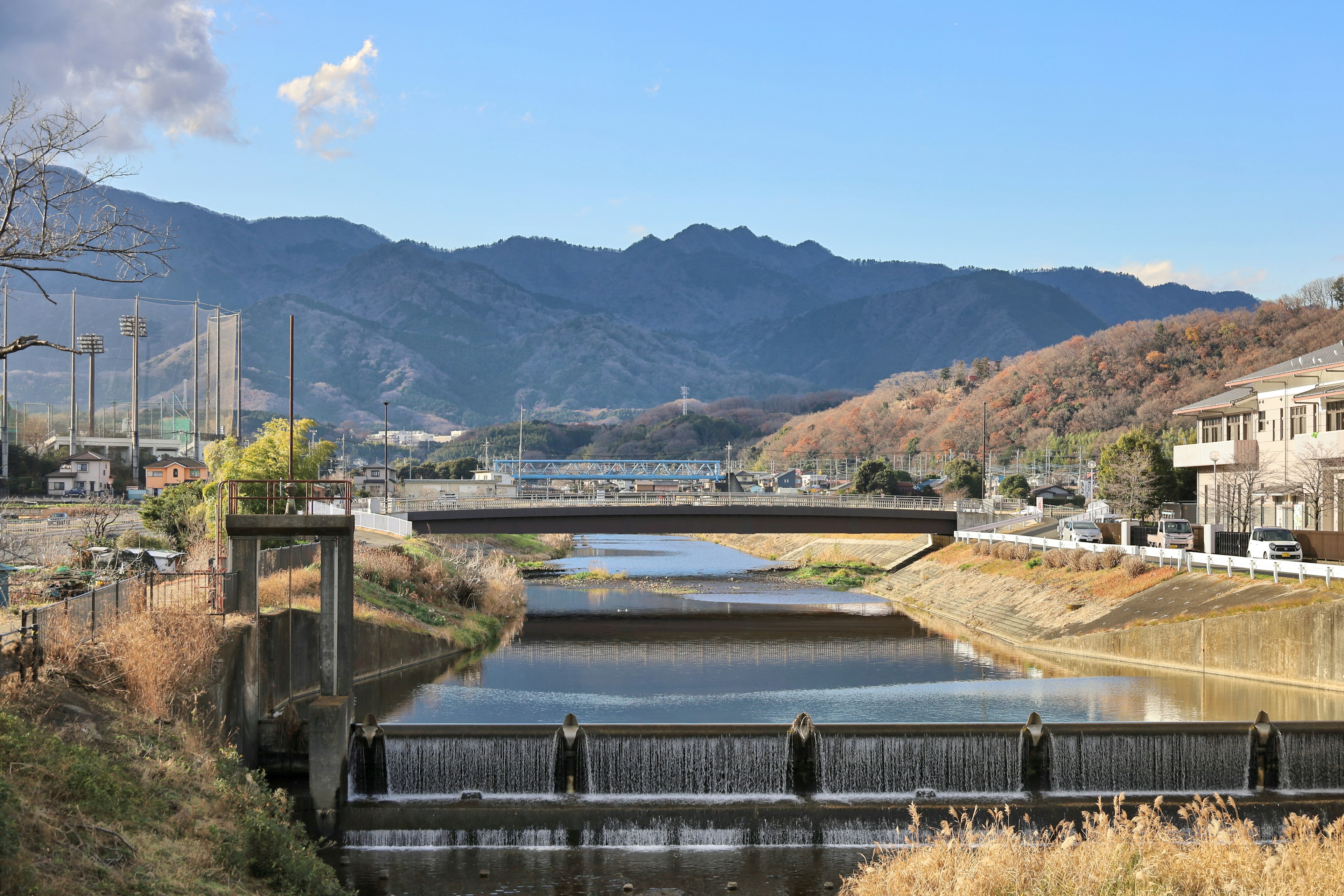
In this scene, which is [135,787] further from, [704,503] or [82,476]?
[82,476]

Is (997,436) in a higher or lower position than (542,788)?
higher

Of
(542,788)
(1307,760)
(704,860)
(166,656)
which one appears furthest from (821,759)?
(166,656)

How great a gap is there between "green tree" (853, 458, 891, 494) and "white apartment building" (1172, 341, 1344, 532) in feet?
210

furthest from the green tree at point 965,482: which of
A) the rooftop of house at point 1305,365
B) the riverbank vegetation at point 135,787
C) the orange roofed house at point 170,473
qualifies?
the riverbank vegetation at point 135,787

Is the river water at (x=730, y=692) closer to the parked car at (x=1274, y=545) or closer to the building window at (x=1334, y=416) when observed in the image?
the parked car at (x=1274, y=545)

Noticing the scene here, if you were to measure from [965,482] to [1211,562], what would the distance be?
81303mm

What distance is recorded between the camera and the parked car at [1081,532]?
6384cm

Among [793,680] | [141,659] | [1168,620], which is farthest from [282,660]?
[1168,620]

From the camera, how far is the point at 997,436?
181 m

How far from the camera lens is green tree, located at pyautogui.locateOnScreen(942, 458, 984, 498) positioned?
421 ft

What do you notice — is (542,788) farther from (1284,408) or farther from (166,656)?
(1284,408)

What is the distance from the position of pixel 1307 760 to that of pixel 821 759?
512 inches

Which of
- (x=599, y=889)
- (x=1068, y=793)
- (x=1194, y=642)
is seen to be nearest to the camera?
(x=599, y=889)

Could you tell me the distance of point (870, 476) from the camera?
140750 millimetres
